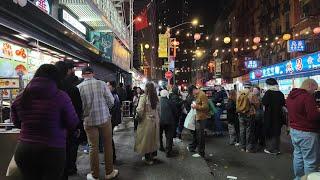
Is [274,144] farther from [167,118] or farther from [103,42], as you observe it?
[103,42]

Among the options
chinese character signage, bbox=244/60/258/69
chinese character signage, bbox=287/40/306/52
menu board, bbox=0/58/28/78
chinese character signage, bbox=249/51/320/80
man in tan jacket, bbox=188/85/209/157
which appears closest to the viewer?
man in tan jacket, bbox=188/85/209/157

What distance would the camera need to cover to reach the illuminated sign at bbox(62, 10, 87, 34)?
1442 centimetres

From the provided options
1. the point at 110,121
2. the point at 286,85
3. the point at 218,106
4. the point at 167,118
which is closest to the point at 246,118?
the point at 167,118

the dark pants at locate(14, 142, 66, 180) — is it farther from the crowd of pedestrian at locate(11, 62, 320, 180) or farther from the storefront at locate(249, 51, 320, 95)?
the storefront at locate(249, 51, 320, 95)

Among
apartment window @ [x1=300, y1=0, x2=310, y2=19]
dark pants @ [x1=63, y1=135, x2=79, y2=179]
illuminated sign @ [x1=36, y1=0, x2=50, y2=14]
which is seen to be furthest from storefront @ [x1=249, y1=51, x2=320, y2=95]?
dark pants @ [x1=63, y1=135, x2=79, y2=179]

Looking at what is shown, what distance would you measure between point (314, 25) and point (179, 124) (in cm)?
2197

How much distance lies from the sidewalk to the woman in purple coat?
11.6ft

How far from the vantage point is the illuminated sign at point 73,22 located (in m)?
14.4

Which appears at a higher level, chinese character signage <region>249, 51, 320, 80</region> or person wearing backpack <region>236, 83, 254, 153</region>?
chinese character signage <region>249, 51, 320, 80</region>

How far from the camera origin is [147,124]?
9.06m

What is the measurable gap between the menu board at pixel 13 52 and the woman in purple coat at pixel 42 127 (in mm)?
6158

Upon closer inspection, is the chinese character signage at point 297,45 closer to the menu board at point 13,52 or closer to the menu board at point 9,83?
the menu board at point 13,52

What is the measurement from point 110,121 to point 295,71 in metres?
19.8

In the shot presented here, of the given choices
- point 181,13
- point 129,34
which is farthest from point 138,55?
point 181,13
